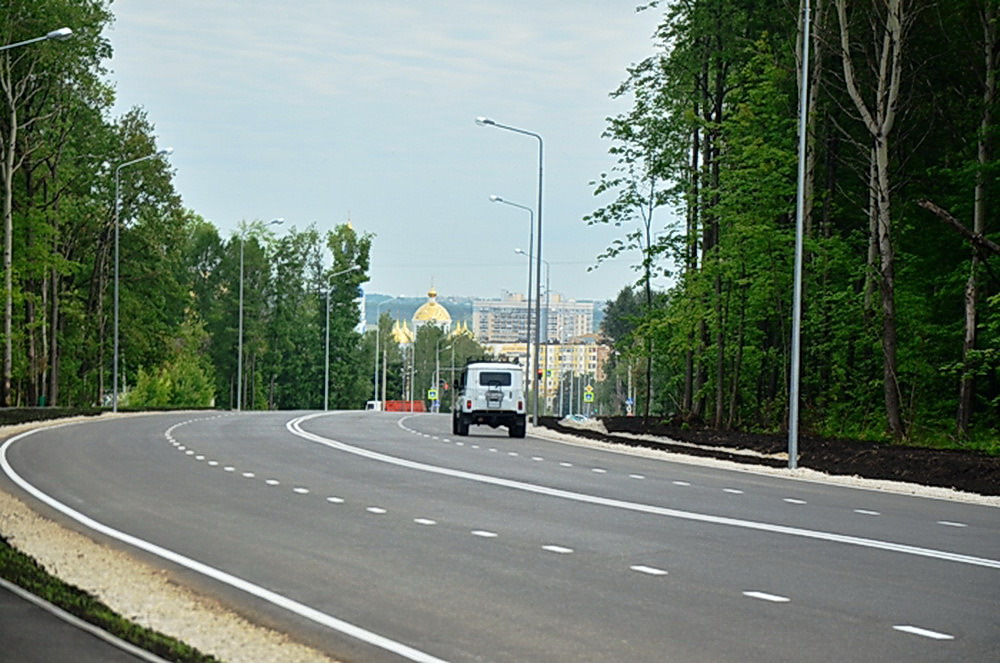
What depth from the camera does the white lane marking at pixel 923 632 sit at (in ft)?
33.9

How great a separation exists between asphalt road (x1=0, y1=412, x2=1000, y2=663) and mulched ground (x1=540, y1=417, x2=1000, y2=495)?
1951 mm

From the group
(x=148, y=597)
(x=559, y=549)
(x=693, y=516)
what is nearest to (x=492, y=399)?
(x=693, y=516)

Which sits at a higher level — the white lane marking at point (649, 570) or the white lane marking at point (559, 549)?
the white lane marking at point (649, 570)

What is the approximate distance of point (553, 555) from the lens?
14.7m

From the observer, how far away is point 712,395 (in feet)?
177

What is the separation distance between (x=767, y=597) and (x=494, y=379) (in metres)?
34.3

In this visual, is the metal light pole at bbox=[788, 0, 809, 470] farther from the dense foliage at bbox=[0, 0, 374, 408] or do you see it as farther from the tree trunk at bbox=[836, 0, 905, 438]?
the dense foliage at bbox=[0, 0, 374, 408]

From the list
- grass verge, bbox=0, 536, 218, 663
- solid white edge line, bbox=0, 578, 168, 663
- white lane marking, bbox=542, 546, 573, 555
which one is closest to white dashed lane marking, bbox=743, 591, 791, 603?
white lane marking, bbox=542, 546, 573, 555

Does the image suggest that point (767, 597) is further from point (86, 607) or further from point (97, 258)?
point (97, 258)

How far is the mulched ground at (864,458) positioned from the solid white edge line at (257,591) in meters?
14.4

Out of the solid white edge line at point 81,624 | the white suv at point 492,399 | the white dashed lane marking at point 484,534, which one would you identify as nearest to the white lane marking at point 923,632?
the solid white edge line at point 81,624

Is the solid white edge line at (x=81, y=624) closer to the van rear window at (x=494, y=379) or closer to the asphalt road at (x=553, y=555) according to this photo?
the asphalt road at (x=553, y=555)

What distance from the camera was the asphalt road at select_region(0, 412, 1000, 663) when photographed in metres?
10.2

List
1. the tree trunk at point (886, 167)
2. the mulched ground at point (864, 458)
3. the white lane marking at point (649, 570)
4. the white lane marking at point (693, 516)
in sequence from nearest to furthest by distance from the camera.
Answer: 1. the white lane marking at point (649, 570)
2. the white lane marking at point (693, 516)
3. the mulched ground at point (864, 458)
4. the tree trunk at point (886, 167)
